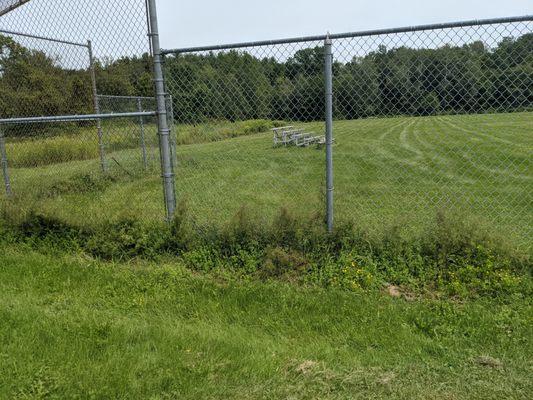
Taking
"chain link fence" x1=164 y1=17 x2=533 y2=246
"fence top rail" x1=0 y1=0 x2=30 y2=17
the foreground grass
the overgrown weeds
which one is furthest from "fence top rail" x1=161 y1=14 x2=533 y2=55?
"fence top rail" x1=0 y1=0 x2=30 y2=17

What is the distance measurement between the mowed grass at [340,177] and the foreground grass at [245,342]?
1065 mm

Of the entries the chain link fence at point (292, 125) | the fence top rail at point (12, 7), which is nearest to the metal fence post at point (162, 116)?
the chain link fence at point (292, 125)

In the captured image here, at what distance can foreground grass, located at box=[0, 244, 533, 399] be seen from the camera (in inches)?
108

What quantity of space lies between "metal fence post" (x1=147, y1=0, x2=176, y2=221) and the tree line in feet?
0.52

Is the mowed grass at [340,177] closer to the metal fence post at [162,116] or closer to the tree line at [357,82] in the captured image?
the tree line at [357,82]

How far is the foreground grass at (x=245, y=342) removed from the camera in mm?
2752

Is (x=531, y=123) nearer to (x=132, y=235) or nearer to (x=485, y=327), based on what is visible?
(x=485, y=327)

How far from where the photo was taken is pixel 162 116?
4.75m

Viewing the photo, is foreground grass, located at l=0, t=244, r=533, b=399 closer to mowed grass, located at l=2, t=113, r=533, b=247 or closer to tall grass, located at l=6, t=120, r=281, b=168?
mowed grass, located at l=2, t=113, r=533, b=247

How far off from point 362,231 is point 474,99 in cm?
158

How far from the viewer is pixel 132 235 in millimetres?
4973

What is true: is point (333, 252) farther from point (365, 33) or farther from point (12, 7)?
point (12, 7)

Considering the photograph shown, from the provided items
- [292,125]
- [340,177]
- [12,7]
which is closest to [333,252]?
[292,125]

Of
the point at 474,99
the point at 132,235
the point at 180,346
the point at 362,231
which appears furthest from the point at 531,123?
the point at 132,235
